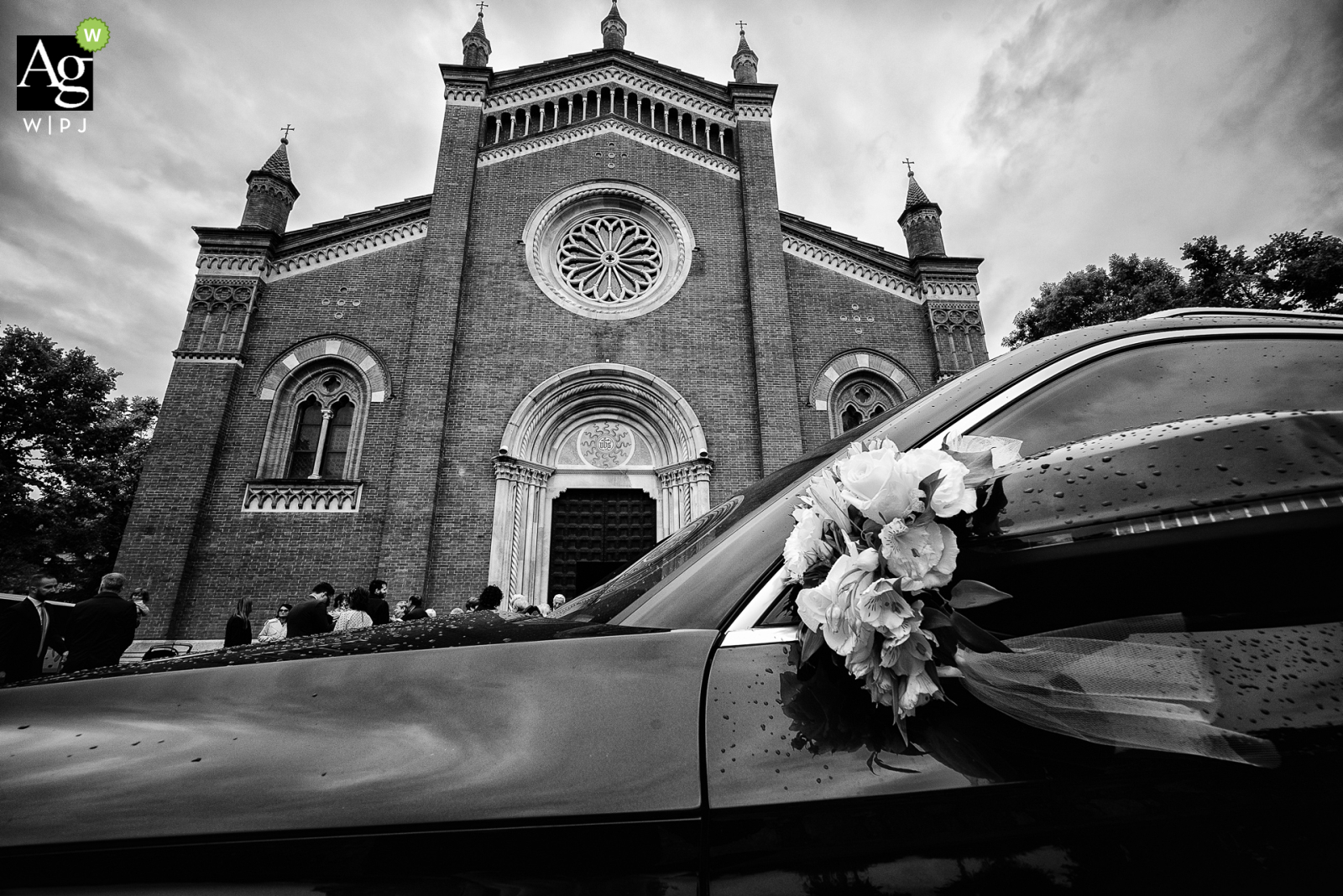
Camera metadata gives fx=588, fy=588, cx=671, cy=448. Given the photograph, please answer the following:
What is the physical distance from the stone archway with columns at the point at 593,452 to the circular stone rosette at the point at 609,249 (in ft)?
5.98

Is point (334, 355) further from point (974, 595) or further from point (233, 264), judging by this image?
point (974, 595)

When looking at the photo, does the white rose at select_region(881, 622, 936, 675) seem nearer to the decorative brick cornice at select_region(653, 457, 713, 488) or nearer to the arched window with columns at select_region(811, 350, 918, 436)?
the decorative brick cornice at select_region(653, 457, 713, 488)

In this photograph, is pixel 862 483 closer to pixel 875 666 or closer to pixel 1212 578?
pixel 875 666

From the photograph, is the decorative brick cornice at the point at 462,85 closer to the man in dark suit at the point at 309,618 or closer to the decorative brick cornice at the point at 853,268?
the decorative brick cornice at the point at 853,268

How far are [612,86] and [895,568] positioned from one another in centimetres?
1637

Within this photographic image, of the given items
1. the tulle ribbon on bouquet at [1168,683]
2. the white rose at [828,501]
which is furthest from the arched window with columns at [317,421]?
the tulle ribbon on bouquet at [1168,683]

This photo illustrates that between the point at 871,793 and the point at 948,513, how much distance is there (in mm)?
412

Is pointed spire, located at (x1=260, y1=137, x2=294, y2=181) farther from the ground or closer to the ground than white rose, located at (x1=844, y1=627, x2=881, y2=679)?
farther from the ground

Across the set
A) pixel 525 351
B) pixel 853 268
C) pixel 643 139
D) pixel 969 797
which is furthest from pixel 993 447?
pixel 643 139

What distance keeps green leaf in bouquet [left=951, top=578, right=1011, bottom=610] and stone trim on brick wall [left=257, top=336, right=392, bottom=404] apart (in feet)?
41.1

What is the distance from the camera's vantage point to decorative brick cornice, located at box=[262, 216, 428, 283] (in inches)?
488

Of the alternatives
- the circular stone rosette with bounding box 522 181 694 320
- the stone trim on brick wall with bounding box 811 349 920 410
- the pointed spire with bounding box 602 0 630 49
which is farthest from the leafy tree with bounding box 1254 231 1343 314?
the pointed spire with bounding box 602 0 630 49

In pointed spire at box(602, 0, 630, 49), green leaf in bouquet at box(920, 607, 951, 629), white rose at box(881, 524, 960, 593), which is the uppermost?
pointed spire at box(602, 0, 630, 49)

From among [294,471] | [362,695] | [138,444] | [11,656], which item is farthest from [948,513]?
[138,444]
